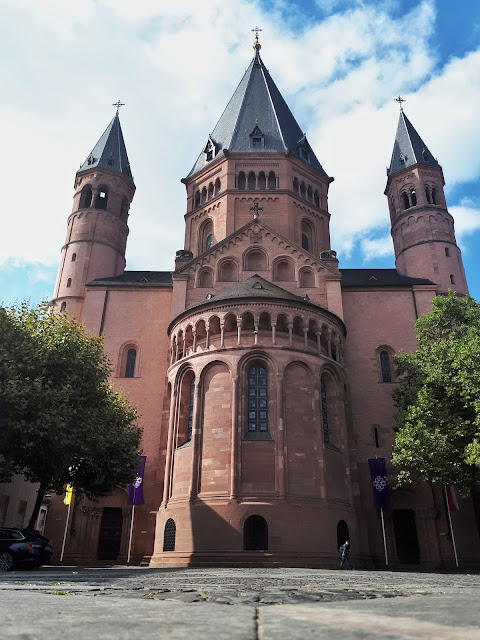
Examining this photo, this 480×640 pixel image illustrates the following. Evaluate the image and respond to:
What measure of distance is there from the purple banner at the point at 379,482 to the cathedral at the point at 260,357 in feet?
2.20

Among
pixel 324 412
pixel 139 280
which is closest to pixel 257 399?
pixel 324 412

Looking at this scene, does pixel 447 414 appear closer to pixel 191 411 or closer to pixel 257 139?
pixel 191 411

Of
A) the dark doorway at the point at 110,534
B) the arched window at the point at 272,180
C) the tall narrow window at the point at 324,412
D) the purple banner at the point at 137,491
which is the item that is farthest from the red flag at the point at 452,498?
the arched window at the point at 272,180

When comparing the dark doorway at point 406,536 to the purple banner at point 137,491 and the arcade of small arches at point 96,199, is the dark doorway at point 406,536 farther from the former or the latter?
the arcade of small arches at point 96,199

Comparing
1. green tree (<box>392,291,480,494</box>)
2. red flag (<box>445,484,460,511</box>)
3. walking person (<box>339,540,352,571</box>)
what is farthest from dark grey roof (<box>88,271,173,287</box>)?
→ red flag (<box>445,484,460,511</box>)

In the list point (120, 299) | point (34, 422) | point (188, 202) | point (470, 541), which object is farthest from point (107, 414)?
point (188, 202)

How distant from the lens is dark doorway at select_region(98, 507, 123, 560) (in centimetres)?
2955

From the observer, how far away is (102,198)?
44.2 m

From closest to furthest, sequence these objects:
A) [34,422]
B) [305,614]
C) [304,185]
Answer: [305,614] → [34,422] → [304,185]

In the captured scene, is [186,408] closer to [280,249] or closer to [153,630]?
[280,249]

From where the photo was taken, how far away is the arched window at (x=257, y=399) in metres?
26.0

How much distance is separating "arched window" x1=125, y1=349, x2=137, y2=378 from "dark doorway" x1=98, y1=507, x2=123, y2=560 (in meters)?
8.55

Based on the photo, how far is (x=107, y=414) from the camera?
77.9 ft

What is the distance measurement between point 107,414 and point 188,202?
2614 cm
